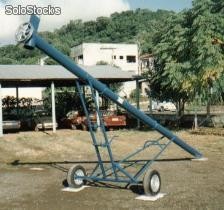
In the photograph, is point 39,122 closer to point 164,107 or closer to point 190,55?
point 190,55

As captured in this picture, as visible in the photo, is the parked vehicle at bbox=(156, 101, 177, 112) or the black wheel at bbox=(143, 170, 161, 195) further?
the parked vehicle at bbox=(156, 101, 177, 112)

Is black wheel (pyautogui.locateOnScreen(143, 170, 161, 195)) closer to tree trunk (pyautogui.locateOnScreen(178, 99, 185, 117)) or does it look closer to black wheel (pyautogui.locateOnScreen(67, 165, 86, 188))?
black wheel (pyautogui.locateOnScreen(67, 165, 86, 188))

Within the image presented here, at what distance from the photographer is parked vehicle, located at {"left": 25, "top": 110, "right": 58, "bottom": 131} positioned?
92.6ft

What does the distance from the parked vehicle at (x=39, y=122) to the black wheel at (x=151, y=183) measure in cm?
1851

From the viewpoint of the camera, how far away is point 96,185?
1160 cm

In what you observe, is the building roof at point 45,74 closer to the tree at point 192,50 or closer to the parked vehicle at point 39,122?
the parked vehicle at point 39,122

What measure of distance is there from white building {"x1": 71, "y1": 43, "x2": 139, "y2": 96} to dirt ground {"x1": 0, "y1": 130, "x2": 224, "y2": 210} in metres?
63.9

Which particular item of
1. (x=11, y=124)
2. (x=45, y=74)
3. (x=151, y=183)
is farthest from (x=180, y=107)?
(x=151, y=183)

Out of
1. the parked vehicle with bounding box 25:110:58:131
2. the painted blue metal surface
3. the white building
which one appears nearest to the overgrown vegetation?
the parked vehicle with bounding box 25:110:58:131

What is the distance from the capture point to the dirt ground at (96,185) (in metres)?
Answer: 9.71

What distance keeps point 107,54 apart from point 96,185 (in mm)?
77274

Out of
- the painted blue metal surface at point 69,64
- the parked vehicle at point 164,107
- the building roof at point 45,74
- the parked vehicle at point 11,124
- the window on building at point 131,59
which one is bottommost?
the parked vehicle at point 11,124

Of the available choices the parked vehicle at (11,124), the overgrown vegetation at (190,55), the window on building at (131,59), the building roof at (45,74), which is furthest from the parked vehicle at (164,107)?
the window on building at (131,59)

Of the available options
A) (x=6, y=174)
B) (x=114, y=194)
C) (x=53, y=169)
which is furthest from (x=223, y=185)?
(x=6, y=174)
